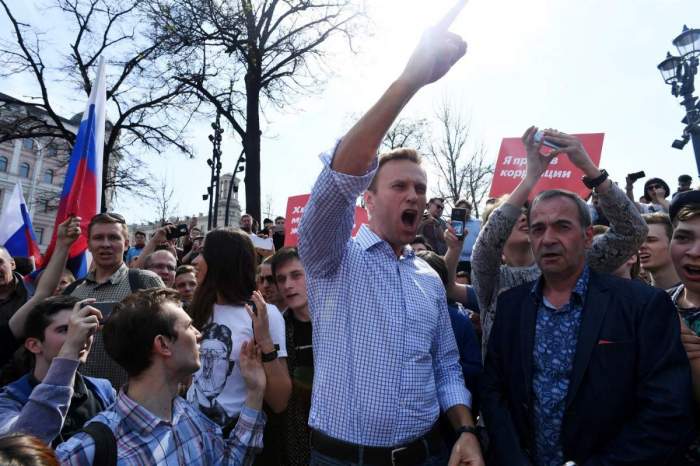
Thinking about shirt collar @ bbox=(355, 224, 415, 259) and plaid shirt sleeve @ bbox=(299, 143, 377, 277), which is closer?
plaid shirt sleeve @ bbox=(299, 143, 377, 277)

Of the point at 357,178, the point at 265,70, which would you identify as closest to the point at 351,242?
the point at 357,178

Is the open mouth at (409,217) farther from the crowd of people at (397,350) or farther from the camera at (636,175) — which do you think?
the camera at (636,175)

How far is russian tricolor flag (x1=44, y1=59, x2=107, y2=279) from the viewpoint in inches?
166

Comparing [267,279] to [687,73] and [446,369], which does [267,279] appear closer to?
[446,369]

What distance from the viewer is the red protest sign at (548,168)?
17.0 feet

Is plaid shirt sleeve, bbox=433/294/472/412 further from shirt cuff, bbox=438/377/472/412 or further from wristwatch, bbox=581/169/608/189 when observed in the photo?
wristwatch, bbox=581/169/608/189

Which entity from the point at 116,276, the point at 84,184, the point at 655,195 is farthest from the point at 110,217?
the point at 655,195

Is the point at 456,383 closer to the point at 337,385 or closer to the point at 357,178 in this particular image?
the point at 337,385

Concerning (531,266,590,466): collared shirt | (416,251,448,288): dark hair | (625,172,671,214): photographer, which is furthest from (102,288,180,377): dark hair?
(625,172,671,214): photographer

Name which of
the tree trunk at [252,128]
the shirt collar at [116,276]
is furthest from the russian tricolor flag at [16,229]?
the tree trunk at [252,128]

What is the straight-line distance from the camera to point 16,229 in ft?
20.2

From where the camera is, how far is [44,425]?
1.98m

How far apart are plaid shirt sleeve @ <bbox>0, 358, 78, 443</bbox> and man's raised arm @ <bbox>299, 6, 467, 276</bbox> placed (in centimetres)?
125

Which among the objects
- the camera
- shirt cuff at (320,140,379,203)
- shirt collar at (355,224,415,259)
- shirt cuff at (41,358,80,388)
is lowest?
shirt cuff at (41,358,80,388)
